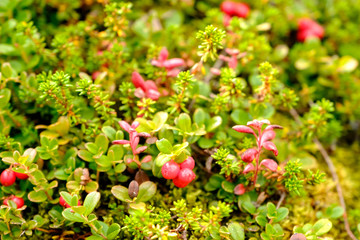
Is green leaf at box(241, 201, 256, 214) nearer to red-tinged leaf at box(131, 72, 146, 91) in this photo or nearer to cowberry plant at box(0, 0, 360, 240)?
cowberry plant at box(0, 0, 360, 240)

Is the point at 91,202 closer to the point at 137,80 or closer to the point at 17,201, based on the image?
the point at 17,201

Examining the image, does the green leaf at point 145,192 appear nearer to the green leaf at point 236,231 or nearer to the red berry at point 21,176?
the green leaf at point 236,231

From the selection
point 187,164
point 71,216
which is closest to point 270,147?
point 187,164

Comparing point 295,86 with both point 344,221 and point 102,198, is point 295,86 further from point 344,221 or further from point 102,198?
point 102,198

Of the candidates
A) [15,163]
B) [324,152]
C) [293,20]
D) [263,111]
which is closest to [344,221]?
[324,152]

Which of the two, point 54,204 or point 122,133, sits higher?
point 122,133

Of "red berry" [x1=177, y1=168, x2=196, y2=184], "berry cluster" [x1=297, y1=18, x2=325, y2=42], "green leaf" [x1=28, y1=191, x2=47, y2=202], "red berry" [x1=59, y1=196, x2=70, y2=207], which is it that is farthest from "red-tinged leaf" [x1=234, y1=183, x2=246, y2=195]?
"berry cluster" [x1=297, y1=18, x2=325, y2=42]

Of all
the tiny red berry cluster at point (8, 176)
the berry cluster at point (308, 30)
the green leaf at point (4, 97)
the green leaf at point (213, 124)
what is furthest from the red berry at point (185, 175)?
the berry cluster at point (308, 30)
